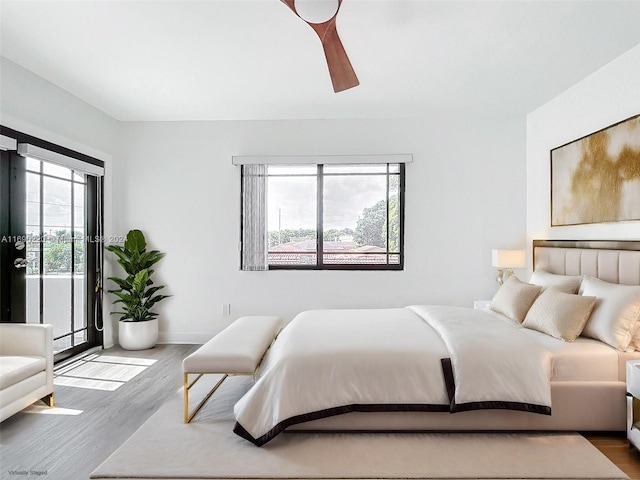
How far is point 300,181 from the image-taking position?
15.6 feet

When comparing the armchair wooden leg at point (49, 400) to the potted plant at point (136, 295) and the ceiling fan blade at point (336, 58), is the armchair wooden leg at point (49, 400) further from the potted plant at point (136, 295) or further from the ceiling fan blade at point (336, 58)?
the ceiling fan blade at point (336, 58)

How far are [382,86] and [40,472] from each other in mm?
3682

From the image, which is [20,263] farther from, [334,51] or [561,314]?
[561,314]

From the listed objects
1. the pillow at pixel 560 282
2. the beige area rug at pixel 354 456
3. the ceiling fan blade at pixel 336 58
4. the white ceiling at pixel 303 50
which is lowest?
the beige area rug at pixel 354 456

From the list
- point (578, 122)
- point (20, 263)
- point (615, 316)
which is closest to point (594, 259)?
point (615, 316)

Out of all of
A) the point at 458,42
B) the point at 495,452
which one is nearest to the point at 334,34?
the point at 458,42

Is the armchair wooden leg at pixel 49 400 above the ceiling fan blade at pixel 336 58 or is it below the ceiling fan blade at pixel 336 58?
below

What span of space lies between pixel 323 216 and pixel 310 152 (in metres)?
0.77

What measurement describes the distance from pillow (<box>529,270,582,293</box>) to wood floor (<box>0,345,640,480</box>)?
1027 mm

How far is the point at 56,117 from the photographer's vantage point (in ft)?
11.9

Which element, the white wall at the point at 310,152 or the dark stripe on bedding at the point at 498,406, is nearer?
the dark stripe on bedding at the point at 498,406

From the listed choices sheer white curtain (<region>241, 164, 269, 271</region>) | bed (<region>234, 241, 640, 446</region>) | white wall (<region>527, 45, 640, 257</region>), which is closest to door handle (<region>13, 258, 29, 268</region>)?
sheer white curtain (<region>241, 164, 269, 271</region>)

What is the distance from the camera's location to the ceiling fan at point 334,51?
7.09 ft

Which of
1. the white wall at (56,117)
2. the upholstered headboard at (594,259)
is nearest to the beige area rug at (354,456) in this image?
the upholstered headboard at (594,259)
